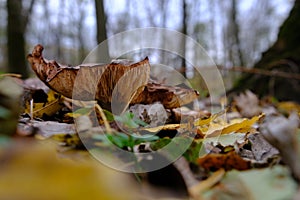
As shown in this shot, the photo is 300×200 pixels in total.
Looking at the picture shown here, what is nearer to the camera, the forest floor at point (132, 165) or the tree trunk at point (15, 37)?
the forest floor at point (132, 165)

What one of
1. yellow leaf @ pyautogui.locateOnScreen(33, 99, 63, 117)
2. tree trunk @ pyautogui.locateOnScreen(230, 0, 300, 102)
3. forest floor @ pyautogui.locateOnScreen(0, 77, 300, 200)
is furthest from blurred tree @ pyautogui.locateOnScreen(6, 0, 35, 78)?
forest floor @ pyautogui.locateOnScreen(0, 77, 300, 200)

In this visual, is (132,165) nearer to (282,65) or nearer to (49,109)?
(49,109)

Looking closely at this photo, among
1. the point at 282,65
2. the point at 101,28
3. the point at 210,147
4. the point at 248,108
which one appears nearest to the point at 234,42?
the point at 282,65

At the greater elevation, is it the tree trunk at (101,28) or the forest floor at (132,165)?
the tree trunk at (101,28)

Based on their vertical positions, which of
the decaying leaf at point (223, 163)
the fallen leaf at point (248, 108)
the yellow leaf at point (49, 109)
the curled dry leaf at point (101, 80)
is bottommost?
the fallen leaf at point (248, 108)

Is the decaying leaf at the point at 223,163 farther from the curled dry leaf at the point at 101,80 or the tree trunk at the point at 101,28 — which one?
the tree trunk at the point at 101,28

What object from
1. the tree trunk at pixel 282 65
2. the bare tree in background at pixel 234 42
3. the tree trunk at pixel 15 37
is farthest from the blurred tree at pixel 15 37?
the bare tree in background at pixel 234 42

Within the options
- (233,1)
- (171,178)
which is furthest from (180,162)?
(233,1)
